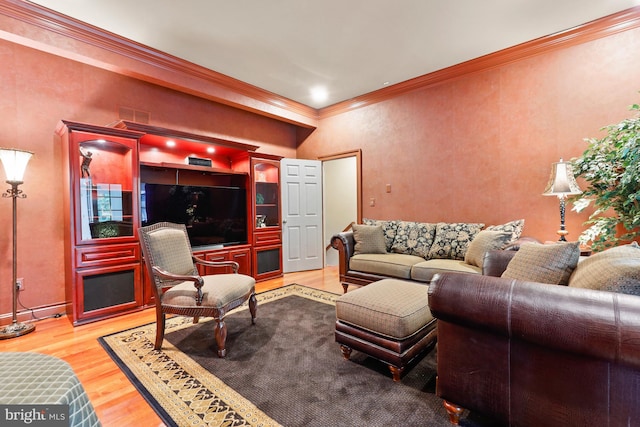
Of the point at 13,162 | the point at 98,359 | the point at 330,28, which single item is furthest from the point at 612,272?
the point at 13,162

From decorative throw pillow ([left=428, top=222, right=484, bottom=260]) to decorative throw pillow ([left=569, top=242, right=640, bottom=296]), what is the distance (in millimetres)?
1959

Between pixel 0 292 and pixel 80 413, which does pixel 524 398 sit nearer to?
pixel 80 413

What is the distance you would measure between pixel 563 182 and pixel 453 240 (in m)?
1.20

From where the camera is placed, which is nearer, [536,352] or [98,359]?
[536,352]

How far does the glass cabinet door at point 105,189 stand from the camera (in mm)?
2936

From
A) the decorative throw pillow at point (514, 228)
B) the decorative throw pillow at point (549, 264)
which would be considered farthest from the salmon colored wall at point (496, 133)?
the decorative throw pillow at point (549, 264)

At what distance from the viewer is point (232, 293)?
2320 millimetres

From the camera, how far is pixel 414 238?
12.6 feet

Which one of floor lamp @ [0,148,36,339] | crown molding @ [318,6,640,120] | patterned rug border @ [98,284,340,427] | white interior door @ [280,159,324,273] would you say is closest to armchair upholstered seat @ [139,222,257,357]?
patterned rug border @ [98,284,340,427]

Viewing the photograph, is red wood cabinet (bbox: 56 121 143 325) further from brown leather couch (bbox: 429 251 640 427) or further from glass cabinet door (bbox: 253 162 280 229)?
brown leather couch (bbox: 429 251 640 427)

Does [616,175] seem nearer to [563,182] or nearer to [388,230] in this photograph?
[563,182]

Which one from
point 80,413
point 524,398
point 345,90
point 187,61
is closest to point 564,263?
point 524,398

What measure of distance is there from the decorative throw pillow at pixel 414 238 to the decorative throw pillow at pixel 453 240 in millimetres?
95

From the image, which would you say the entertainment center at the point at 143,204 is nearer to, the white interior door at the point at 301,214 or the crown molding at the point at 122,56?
the white interior door at the point at 301,214
